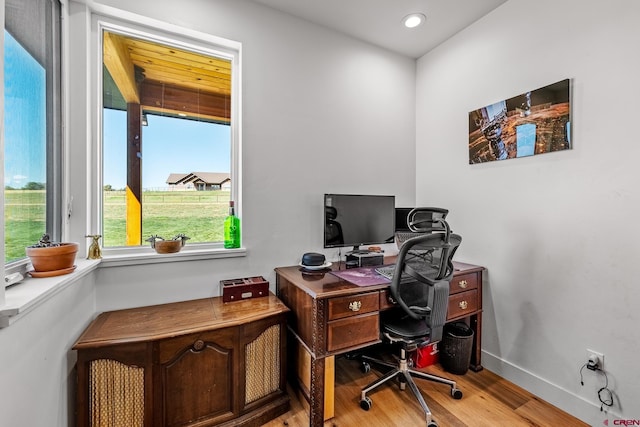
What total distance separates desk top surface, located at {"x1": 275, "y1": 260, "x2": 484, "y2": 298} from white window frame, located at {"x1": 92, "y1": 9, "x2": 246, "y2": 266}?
1.31 feet

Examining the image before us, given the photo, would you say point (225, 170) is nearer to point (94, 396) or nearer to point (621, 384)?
point (94, 396)

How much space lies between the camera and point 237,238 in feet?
6.40

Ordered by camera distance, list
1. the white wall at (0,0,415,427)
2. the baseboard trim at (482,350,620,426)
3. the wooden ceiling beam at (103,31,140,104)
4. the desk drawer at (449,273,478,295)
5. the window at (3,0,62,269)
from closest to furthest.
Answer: the window at (3,0,62,269) → the white wall at (0,0,415,427) → the baseboard trim at (482,350,620,426) → the wooden ceiling beam at (103,31,140,104) → the desk drawer at (449,273,478,295)

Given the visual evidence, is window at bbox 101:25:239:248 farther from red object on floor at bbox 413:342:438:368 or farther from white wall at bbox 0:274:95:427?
red object on floor at bbox 413:342:438:368

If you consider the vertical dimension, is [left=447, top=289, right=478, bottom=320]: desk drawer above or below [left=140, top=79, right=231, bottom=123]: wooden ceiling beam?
below

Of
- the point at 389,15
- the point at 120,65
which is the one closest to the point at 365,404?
the point at 120,65

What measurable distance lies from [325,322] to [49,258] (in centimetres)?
129

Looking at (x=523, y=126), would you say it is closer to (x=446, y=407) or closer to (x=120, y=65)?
(x=446, y=407)

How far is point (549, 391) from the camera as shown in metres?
1.77

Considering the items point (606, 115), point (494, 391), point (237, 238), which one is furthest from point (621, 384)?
point (237, 238)

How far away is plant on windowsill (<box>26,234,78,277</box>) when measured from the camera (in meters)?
1.13

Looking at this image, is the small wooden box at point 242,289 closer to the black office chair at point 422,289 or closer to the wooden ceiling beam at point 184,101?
the black office chair at point 422,289

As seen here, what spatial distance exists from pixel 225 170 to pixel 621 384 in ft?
8.97

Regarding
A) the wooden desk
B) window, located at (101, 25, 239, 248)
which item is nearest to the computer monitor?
the wooden desk
